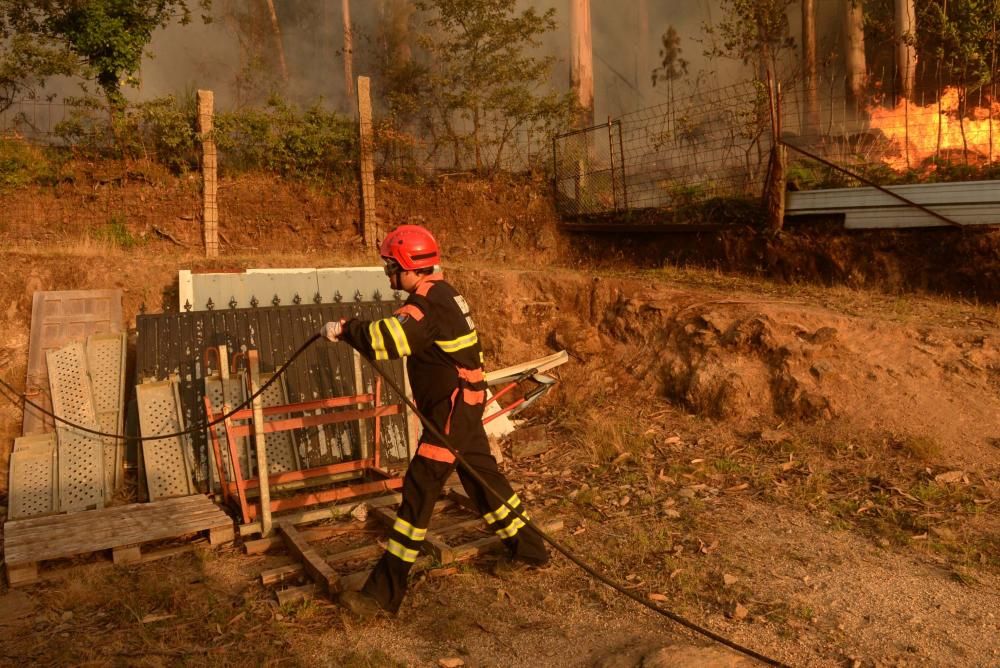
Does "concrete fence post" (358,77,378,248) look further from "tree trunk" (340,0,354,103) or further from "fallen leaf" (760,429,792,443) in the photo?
"tree trunk" (340,0,354,103)

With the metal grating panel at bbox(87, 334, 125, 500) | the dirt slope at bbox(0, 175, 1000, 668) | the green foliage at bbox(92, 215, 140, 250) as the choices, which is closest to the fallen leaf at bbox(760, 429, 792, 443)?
the dirt slope at bbox(0, 175, 1000, 668)

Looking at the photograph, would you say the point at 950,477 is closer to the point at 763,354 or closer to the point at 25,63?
the point at 763,354

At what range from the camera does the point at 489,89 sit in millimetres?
15383

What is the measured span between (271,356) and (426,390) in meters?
3.40

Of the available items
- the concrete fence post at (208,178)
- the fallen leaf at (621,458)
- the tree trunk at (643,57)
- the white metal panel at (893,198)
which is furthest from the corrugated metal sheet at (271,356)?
the tree trunk at (643,57)

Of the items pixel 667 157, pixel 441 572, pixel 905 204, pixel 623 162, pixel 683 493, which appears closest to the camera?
pixel 441 572

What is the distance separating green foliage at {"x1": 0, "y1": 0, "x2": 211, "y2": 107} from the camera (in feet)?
43.2

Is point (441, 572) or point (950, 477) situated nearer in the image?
point (441, 572)

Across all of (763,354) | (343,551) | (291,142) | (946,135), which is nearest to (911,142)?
(946,135)

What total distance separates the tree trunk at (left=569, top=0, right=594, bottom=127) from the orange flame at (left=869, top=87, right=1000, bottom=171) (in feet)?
20.3

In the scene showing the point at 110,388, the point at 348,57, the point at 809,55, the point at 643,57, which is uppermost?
the point at 643,57

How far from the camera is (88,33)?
13.2 meters

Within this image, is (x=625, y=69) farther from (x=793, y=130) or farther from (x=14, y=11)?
(x=14, y=11)

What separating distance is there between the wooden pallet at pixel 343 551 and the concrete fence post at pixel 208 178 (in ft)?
23.6
